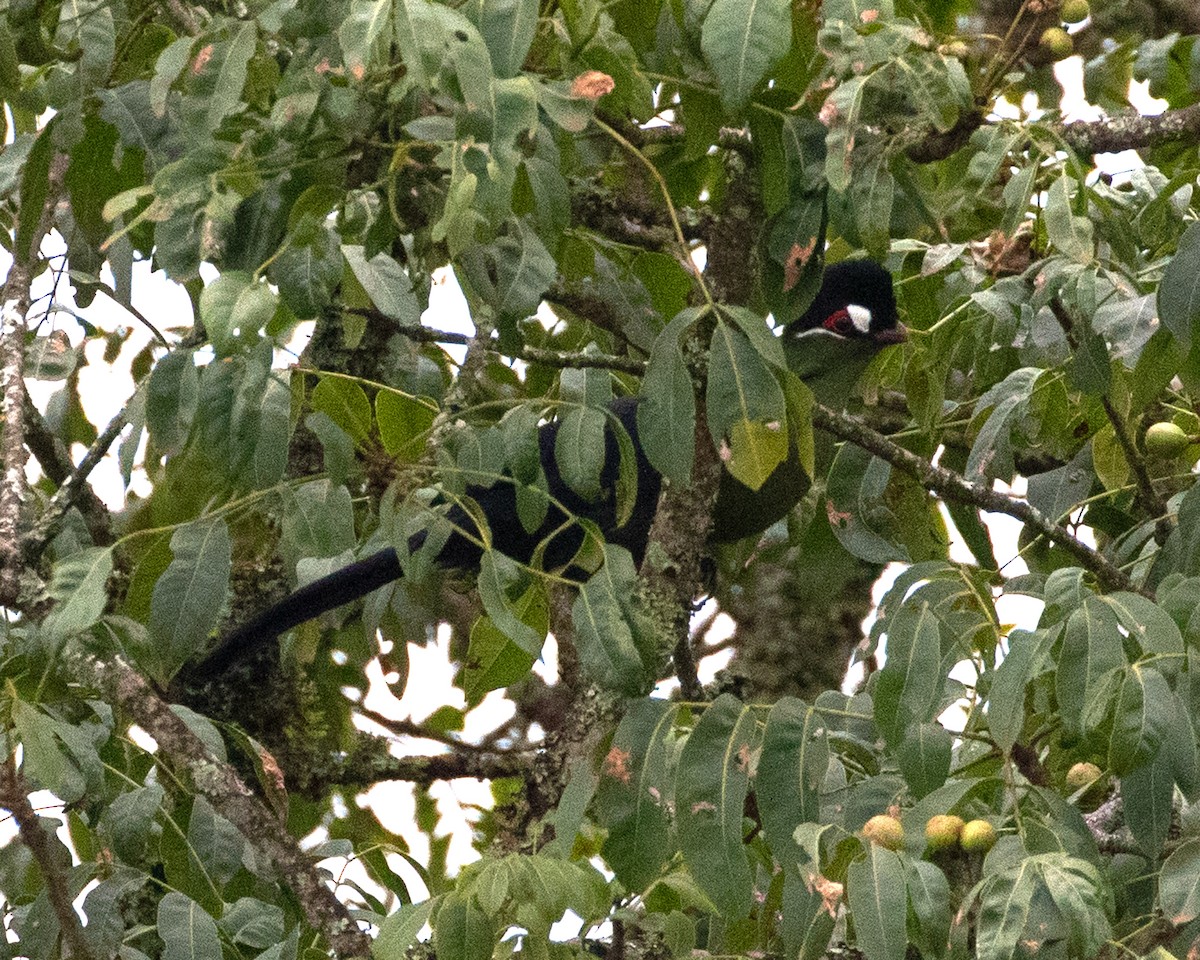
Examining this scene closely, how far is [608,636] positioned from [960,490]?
864 millimetres

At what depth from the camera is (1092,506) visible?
3111 mm

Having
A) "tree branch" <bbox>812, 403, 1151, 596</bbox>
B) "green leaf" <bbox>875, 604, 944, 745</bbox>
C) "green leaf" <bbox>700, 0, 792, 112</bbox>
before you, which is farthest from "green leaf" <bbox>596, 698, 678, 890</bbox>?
"green leaf" <bbox>700, 0, 792, 112</bbox>

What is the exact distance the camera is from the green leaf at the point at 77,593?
1942 mm

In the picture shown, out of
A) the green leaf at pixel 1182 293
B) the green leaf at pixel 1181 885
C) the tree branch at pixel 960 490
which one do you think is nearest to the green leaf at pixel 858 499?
the tree branch at pixel 960 490

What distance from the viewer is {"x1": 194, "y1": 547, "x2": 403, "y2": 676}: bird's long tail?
3312 millimetres

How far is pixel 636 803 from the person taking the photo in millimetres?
2025

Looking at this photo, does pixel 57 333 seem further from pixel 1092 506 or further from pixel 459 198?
pixel 1092 506

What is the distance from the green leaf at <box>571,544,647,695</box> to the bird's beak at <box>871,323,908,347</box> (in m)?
1.89

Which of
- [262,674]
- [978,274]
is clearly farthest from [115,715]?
[978,274]

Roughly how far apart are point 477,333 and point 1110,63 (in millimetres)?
1445

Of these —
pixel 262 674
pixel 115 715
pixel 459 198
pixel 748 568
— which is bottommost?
pixel 748 568

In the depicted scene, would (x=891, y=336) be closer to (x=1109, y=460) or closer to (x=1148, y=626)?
(x=1109, y=460)

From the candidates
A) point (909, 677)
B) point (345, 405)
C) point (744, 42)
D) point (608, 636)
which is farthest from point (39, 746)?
point (744, 42)

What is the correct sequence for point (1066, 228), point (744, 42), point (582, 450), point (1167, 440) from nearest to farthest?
point (744, 42), point (582, 450), point (1066, 228), point (1167, 440)
